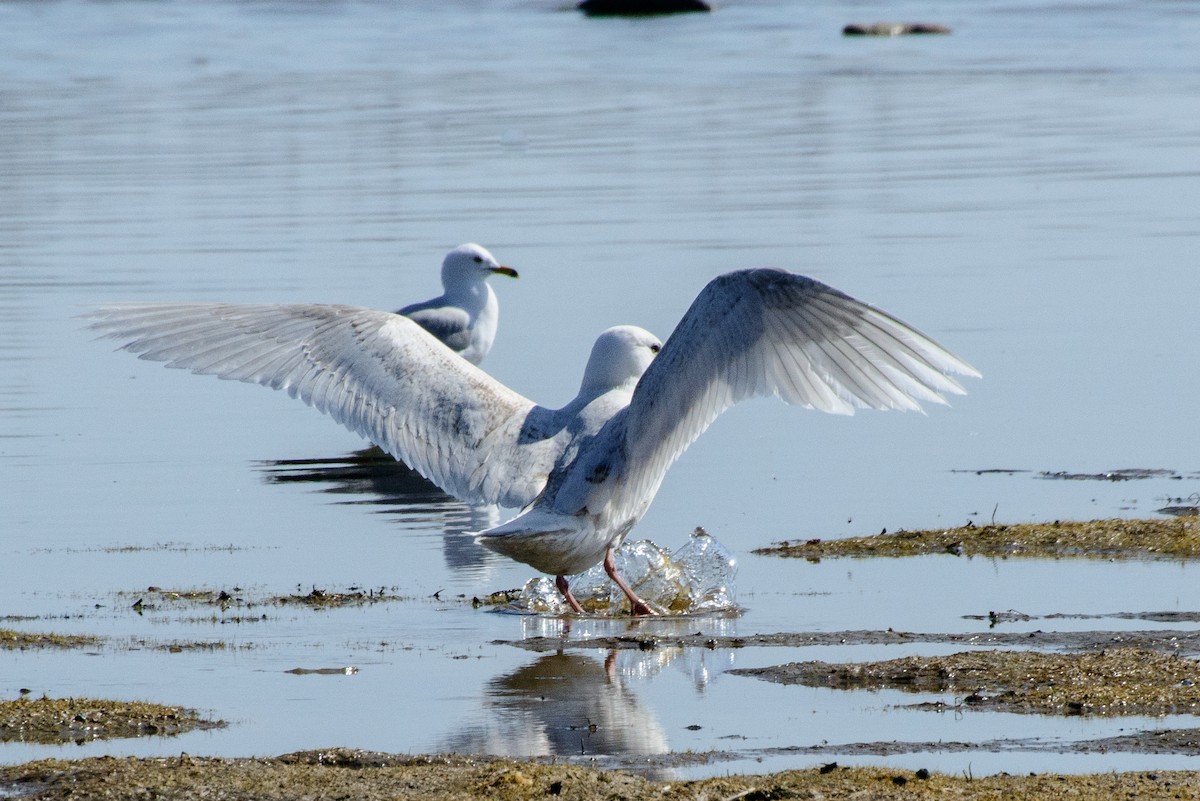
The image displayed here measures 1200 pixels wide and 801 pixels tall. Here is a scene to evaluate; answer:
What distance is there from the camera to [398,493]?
11.7 meters

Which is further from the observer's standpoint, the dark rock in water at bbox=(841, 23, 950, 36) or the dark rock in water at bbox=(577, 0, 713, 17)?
the dark rock in water at bbox=(577, 0, 713, 17)

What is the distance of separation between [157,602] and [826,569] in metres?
2.82

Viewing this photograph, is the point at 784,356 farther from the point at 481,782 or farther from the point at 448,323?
the point at 448,323

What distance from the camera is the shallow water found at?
7.47 metres

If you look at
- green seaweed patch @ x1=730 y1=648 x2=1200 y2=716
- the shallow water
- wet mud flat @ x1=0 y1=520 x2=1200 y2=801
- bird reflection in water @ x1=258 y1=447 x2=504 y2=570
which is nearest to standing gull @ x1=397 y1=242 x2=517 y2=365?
the shallow water

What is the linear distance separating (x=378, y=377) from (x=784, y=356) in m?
2.01

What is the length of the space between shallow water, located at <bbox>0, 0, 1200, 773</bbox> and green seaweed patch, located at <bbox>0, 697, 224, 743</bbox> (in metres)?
0.14

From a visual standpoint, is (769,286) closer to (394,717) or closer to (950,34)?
(394,717)

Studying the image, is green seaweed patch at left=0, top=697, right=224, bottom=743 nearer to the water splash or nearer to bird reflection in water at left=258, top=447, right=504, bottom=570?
the water splash

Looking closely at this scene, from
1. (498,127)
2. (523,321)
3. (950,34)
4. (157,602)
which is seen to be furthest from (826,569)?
(950,34)

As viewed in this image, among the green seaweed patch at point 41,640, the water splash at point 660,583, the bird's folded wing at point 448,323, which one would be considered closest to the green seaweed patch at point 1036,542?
the water splash at point 660,583

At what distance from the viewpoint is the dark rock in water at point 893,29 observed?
1997 inches

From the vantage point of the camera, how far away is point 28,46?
51875mm

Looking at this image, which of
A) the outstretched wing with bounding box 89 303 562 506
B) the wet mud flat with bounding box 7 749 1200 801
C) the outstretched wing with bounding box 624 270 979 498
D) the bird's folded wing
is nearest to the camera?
the wet mud flat with bounding box 7 749 1200 801
